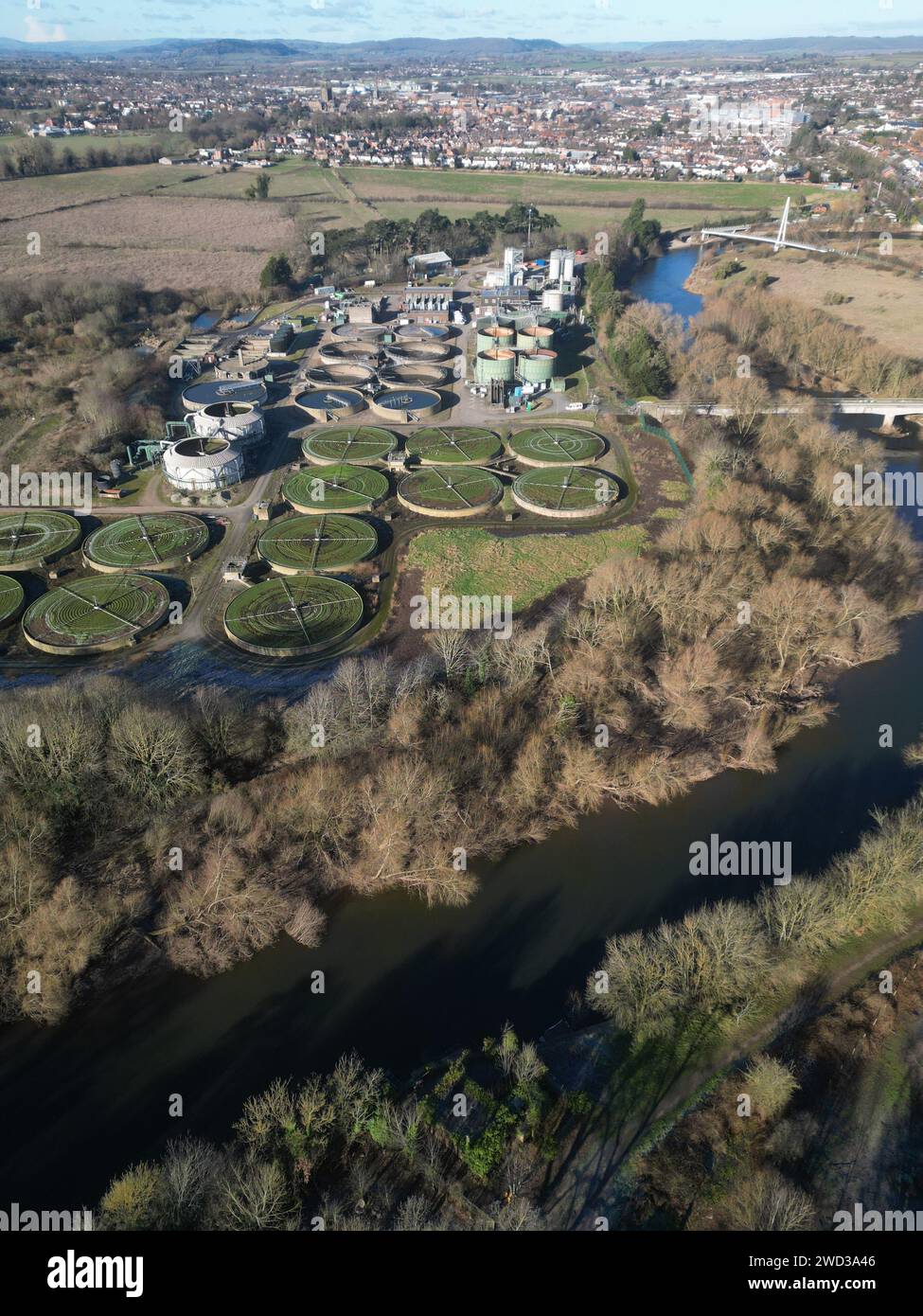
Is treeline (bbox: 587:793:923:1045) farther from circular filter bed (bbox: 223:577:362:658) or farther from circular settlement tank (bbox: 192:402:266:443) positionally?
circular settlement tank (bbox: 192:402:266:443)

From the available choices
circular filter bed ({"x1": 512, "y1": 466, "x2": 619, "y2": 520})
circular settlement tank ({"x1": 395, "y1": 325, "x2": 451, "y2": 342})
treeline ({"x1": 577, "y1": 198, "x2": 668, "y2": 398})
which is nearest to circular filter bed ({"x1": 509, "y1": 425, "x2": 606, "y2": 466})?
circular filter bed ({"x1": 512, "y1": 466, "x2": 619, "y2": 520})

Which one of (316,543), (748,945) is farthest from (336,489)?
(748,945)

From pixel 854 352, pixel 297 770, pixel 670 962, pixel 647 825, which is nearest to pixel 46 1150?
pixel 297 770

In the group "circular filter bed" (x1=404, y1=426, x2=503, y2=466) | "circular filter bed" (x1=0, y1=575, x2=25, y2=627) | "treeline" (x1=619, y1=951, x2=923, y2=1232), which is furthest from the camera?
"circular filter bed" (x1=404, y1=426, x2=503, y2=466)

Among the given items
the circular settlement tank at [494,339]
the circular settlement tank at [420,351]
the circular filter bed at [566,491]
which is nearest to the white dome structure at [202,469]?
the circular filter bed at [566,491]

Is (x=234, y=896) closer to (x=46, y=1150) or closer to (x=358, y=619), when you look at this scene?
(x=46, y=1150)

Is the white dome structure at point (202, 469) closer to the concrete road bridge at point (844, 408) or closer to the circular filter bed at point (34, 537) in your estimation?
the circular filter bed at point (34, 537)

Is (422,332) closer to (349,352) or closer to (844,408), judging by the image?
(349,352)
